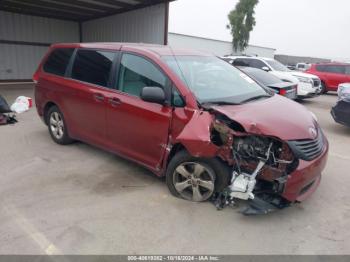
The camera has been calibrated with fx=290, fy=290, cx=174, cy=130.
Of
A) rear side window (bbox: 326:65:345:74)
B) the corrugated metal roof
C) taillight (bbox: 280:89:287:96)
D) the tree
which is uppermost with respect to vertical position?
the tree

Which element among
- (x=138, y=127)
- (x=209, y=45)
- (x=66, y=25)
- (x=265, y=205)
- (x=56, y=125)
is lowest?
(x=265, y=205)

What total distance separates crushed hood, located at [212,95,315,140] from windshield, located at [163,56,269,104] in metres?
0.25

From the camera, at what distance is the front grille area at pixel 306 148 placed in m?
2.81

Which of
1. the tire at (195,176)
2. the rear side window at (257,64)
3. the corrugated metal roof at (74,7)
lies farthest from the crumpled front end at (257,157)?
the corrugated metal roof at (74,7)

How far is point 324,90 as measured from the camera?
560 inches

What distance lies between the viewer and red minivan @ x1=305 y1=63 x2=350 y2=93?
13.8 meters

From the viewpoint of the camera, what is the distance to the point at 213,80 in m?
3.68

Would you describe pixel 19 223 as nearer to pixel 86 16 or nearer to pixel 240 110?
pixel 240 110

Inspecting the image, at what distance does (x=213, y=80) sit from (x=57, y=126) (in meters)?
3.02

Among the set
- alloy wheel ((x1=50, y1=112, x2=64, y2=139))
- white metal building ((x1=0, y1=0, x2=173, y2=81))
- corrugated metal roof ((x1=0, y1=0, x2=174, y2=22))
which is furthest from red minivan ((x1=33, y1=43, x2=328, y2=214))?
corrugated metal roof ((x1=0, y1=0, x2=174, y2=22))

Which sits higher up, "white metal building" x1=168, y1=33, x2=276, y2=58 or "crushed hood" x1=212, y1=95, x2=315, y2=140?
"white metal building" x1=168, y1=33, x2=276, y2=58

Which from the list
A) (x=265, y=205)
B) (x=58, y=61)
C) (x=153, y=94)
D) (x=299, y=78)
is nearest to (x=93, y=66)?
(x=58, y=61)

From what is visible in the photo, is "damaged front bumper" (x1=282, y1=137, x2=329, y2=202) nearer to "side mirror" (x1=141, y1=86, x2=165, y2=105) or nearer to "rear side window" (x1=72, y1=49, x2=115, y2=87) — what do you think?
"side mirror" (x1=141, y1=86, x2=165, y2=105)

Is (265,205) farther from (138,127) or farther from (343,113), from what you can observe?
(343,113)
